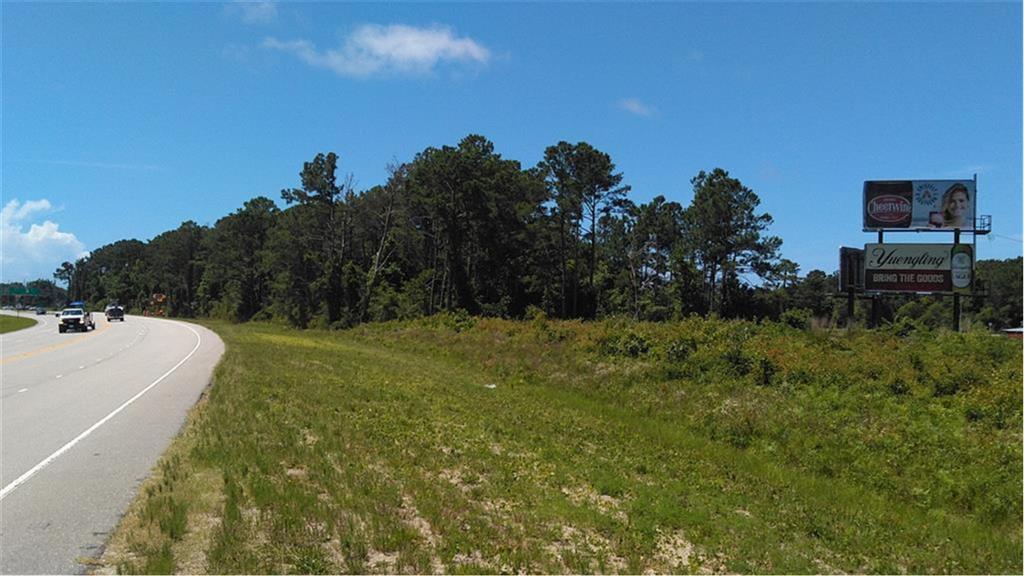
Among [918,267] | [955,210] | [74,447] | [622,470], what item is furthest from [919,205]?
[74,447]

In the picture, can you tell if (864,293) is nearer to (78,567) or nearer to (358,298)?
(78,567)

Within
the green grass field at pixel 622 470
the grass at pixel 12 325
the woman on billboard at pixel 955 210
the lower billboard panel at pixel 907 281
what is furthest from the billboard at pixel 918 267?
the grass at pixel 12 325

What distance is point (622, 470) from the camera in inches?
389

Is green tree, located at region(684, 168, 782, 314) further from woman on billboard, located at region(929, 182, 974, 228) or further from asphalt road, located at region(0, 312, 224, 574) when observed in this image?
asphalt road, located at region(0, 312, 224, 574)

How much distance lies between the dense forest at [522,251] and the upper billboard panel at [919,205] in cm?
3337

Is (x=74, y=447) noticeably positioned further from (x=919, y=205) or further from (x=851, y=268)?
(x=919, y=205)

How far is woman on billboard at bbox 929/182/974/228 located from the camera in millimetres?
31672

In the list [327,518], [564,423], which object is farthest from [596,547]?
[564,423]

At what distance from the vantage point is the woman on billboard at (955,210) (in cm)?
3167

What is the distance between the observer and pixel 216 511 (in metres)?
7.11

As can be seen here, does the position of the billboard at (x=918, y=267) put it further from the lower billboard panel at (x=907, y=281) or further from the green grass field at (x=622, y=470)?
the green grass field at (x=622, y=470)

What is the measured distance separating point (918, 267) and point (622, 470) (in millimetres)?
28500

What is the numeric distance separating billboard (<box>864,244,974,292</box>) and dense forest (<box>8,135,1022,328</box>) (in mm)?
33556

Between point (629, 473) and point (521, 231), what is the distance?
65074mm
